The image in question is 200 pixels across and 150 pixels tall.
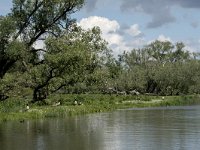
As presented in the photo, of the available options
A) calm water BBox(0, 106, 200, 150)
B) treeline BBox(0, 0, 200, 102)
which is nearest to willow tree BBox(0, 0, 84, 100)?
treeline BBox(0, 0, 200, 102)

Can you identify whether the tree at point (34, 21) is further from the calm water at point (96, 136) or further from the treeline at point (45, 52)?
the calm water at point (96, 136)

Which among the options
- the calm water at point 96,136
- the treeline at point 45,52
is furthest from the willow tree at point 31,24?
the calm water at point 96,136

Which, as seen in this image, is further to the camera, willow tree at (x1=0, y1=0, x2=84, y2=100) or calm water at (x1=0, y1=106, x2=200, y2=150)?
willow tree at (x1=0, y1=0, x2=84, y2=100)

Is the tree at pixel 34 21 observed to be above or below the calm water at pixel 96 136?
above

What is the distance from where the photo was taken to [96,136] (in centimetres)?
2989

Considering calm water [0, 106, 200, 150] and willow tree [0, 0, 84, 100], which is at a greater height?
willow tree [0, 0, 84, 100]

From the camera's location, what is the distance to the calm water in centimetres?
2514

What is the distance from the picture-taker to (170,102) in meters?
76.1

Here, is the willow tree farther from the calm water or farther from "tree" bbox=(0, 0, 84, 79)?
the calm water

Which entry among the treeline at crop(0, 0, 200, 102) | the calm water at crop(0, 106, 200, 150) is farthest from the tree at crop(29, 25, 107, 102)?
the calm water at crop(0, 106, 200, 150)

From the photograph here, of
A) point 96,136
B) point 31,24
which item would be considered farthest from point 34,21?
point 96,136

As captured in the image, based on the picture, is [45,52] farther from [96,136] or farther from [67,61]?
[96,136]

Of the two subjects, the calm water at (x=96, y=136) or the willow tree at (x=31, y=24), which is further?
the willow tree at (x=31, y=24)

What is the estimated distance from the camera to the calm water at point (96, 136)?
2514cm
